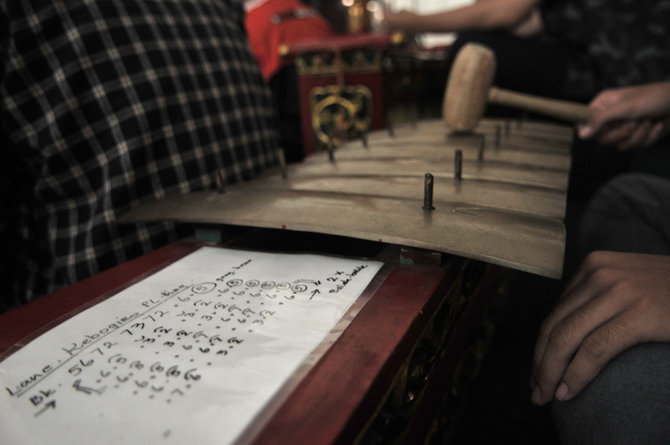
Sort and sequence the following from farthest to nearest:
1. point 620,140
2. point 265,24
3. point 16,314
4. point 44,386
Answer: point 265,24
point 620,140
point 16,314
point 44,386

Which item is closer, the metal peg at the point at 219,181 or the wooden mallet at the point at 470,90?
the metal peg at the point at 219,181

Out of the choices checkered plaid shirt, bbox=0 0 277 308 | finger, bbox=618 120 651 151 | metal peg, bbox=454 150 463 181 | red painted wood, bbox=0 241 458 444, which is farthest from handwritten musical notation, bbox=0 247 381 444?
finger, bbox=618 120 651 151

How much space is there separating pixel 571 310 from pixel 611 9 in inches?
78.0

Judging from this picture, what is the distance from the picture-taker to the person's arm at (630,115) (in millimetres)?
1383

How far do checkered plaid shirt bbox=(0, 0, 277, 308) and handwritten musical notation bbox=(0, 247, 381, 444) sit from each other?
0.47m

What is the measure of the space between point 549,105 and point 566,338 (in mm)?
1257

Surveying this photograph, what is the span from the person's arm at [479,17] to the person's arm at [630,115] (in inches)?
42.1

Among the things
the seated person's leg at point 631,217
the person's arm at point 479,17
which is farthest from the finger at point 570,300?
the person's arm at point 479,17

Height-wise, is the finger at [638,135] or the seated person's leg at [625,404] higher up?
the finger at [638,135]

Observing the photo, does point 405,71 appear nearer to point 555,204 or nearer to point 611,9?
point 611,9

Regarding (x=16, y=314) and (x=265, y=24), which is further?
(x=265, y=24)

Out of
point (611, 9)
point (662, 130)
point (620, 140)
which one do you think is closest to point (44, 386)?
point (620, 140)

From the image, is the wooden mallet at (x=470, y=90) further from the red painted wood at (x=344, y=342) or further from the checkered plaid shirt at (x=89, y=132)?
the red painted wood at (x=344, y=342)

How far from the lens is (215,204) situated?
858 mm
